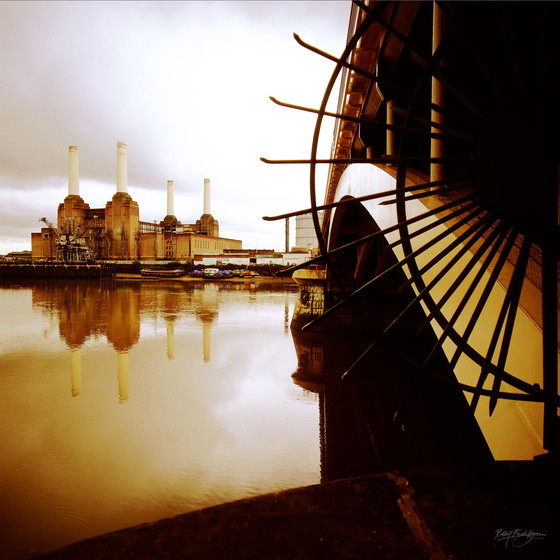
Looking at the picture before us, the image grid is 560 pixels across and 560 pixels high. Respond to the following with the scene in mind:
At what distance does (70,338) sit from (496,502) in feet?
49.0

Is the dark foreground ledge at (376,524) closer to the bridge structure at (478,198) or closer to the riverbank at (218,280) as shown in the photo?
the bridge structure at (478,198)

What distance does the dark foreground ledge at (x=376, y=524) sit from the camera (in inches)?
48.6

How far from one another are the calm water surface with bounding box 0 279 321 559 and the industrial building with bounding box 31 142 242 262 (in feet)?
130

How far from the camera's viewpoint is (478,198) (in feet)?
4.78

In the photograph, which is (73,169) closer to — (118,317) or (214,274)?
(214,274)

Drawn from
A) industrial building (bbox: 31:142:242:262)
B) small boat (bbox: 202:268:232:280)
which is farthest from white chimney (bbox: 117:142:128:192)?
small boat (bbox: 202:268:232:280)

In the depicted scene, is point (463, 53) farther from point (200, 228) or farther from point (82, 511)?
point (200, 228)

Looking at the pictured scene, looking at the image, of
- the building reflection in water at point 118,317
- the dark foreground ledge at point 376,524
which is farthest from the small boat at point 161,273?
the dark foreground ledge at point 376,524

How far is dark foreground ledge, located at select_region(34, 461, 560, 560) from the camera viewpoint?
123 centimetres

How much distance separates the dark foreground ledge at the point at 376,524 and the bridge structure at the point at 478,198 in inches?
10.3

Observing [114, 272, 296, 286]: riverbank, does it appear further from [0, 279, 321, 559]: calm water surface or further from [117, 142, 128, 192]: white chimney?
[0, 279, 321, 559]: calm water surface

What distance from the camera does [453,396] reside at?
7832 mm

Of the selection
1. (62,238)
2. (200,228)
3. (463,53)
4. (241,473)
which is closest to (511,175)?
(463,53)

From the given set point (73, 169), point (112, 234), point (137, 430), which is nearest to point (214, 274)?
point (112, 234)
